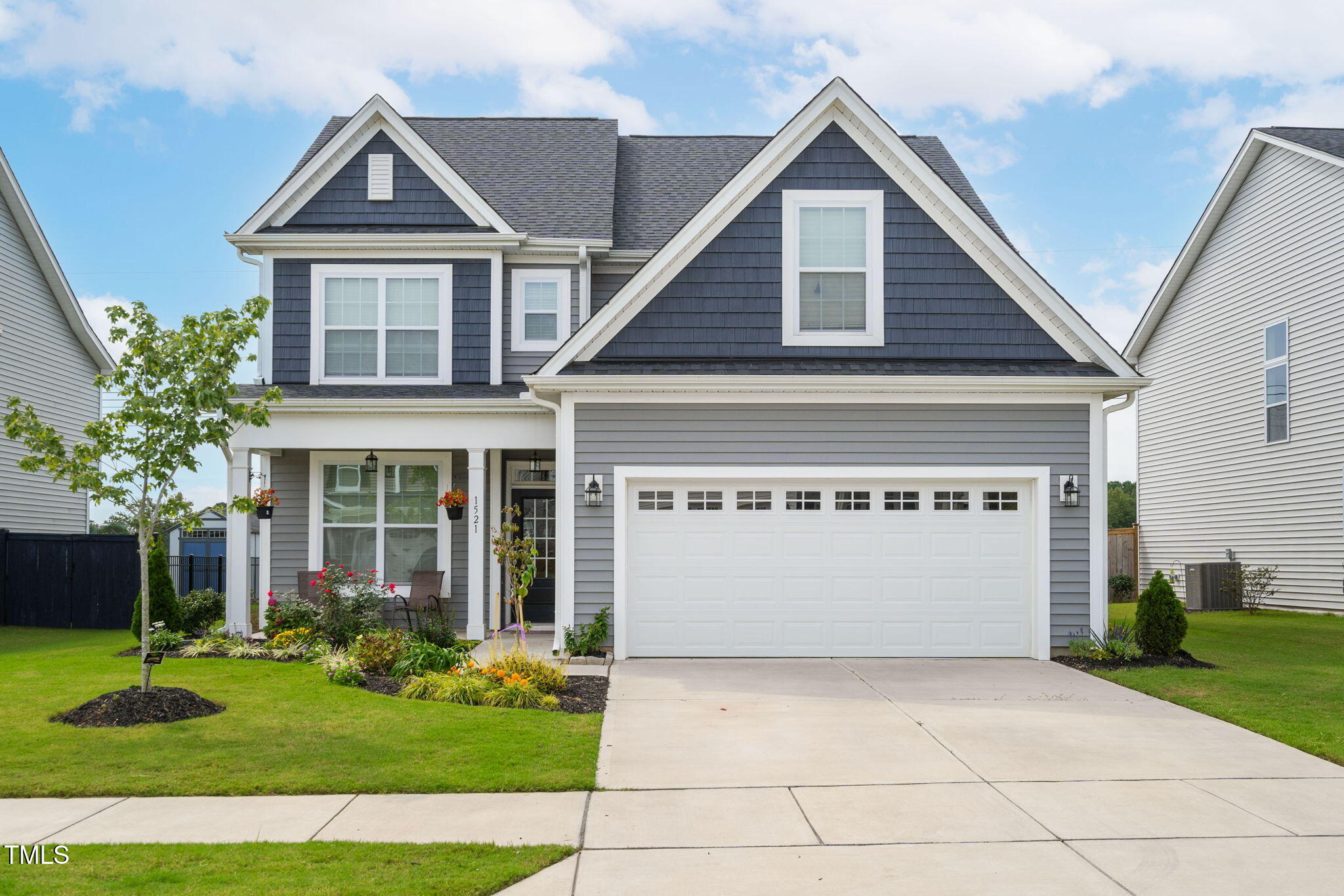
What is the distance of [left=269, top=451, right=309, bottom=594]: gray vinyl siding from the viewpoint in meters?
15.0

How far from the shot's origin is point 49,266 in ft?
65.4

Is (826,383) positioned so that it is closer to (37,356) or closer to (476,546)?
(476,546)

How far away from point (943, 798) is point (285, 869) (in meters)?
3.88

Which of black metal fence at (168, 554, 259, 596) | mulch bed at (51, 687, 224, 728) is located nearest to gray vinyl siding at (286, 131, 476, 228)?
black metal fence at (168, 554, 259, 596)

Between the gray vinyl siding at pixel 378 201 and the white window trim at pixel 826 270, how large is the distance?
5.05m

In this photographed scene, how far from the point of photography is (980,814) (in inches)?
244

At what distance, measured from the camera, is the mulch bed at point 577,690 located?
9312mm

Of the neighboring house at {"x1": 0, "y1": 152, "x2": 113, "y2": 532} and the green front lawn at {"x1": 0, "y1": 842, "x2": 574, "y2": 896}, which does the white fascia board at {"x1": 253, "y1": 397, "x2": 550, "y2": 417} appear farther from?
Result: the green front lawn at {"x1": 0, "y1": 842, "x2": 574, "y2": 896}

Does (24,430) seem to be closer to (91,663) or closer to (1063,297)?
(91,663)

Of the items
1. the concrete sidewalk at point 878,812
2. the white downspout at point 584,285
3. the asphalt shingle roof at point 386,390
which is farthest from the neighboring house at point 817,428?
the concrete sidewalk at point 878,812

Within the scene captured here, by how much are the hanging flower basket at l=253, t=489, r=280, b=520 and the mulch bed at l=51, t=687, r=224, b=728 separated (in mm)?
4547

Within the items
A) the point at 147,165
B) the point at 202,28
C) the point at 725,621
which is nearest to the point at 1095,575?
the point at 725,621

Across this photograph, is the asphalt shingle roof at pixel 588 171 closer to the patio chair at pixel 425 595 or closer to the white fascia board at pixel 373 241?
the white fascia board at pixel 373 241

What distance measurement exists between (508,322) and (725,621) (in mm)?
5668
